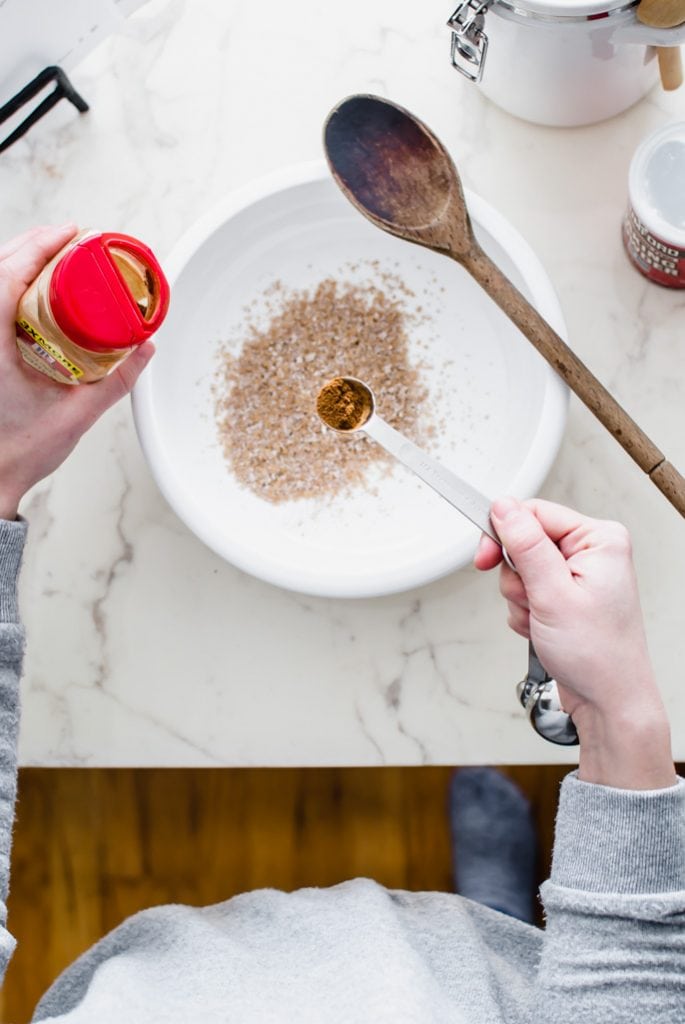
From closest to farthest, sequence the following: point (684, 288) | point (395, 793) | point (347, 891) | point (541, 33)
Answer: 1. point (541, 33)
2. point (684, 288)
3. point (347, 891)
4. point (395, 793)

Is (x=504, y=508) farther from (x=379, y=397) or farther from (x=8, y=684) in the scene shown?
(x=8, y=684)

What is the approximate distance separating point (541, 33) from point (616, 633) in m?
0.43

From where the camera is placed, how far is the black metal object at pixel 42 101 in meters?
0.87

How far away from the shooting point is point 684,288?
0.92 meters

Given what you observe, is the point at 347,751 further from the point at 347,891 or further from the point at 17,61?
the point at 17,61

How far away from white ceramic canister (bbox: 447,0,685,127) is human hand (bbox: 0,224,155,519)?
0.34 meters

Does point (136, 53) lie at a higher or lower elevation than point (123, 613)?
higher

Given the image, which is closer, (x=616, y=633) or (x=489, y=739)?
(x=616, y=633)

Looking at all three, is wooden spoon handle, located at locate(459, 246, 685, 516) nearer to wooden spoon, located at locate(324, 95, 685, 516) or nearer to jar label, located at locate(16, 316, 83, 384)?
wooden spoon, located at locate(324, 95, 685, 516)

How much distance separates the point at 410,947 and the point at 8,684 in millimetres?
427

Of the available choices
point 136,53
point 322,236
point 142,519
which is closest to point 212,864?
point 142,519

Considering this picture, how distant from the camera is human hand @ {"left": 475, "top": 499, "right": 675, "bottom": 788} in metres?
0.74

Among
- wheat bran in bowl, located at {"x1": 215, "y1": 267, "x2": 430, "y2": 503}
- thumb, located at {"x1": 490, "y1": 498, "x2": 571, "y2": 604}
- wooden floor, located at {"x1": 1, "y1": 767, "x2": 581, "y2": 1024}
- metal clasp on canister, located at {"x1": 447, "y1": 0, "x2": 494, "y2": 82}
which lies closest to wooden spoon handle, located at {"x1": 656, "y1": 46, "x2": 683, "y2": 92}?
metal clasp on canister, located at {"x1": 447, "y1": 0, "x2": 494, "y2": 82}

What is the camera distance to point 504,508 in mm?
760
